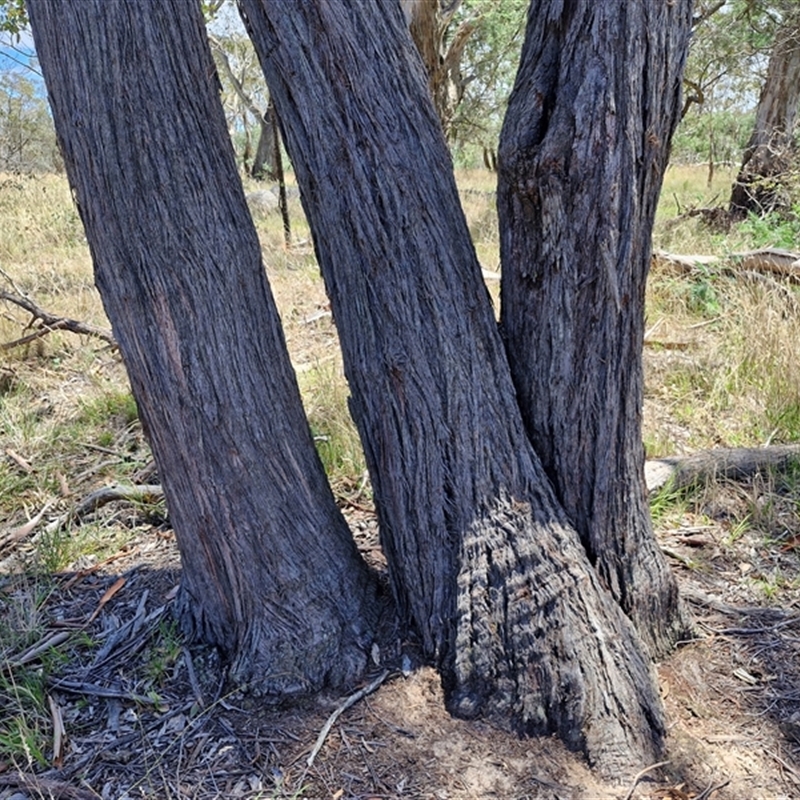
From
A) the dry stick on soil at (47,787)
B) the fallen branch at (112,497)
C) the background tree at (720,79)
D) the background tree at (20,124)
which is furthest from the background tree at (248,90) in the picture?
the dry stick on soil at (47,787)

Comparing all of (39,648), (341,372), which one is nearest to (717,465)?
(341,372)

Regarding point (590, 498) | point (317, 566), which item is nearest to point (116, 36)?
point (317, 566)

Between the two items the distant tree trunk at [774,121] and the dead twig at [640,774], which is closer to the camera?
the dead twig at [640,774]

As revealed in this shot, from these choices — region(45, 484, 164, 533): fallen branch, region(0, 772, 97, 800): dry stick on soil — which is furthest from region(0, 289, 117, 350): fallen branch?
region(0, 772, 97, 800): dry stick on soil

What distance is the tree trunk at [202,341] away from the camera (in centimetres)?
161

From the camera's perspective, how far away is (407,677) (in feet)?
6.24

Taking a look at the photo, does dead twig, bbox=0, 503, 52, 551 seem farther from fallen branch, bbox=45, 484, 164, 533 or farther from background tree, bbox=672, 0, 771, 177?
background tree, bbox=672, 0, 771, 177

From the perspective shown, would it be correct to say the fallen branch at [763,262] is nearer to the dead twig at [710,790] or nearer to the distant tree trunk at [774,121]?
the distant tree trunk at [774,121]

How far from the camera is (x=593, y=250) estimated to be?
5.36ft

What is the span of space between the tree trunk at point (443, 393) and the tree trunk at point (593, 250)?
0.09 metres

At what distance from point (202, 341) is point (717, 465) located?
2282 millimetres

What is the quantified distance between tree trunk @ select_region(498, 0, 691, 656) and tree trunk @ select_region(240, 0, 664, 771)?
0.30 feet

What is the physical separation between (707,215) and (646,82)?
7274 mm

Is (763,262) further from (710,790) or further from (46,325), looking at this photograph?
(46,325)
